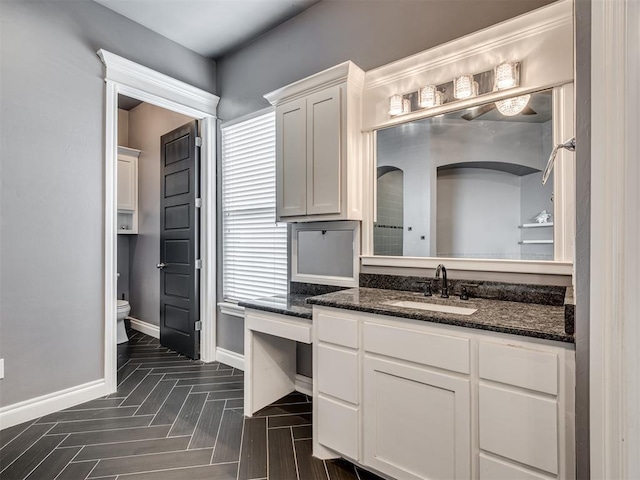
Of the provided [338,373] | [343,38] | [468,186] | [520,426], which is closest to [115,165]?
[343,38]

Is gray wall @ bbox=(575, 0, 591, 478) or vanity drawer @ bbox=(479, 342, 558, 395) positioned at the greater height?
gray wall @ bbox=(575, 0, 591, 478)

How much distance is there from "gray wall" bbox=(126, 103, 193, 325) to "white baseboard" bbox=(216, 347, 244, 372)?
4.28ft

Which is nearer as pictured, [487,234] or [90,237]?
[487,234]

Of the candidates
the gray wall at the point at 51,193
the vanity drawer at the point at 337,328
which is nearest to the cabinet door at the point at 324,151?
the vanity drawer at the point at 337,328

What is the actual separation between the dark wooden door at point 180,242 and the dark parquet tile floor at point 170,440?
0.74m

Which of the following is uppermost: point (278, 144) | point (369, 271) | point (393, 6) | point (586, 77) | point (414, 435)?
point (393, 6)

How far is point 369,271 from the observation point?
2404 mm

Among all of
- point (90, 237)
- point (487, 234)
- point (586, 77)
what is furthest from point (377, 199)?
point (90, 237)

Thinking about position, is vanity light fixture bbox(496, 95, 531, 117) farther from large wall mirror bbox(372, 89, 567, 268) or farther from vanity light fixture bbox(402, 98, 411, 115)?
vanity light fixture bbox(402, 98, 411, 115)

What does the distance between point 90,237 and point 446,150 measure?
266cm

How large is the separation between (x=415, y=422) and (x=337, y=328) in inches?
21.9

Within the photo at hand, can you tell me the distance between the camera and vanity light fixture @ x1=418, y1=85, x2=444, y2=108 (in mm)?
2076

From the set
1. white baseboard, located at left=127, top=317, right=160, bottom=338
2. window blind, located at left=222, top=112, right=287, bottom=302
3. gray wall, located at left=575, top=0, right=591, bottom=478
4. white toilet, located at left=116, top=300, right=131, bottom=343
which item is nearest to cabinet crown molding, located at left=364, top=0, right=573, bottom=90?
gray wall, located at left=575, top=0, right=591, bottom=478

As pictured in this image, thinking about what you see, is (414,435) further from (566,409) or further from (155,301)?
(155,301)
